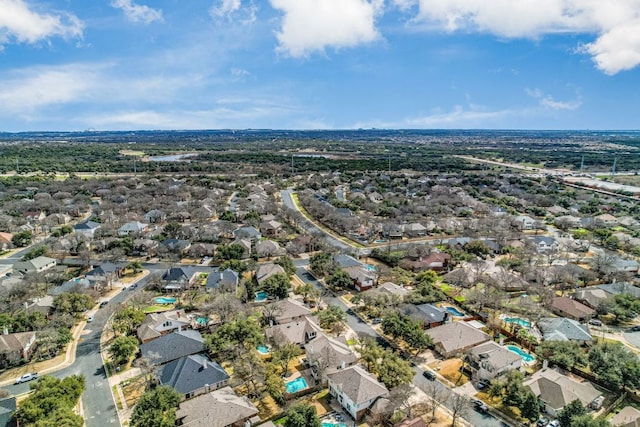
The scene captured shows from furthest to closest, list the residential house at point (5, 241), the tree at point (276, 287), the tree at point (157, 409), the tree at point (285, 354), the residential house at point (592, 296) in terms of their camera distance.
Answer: the residential house at point (5, 241)
the tree at point (276, 287)
the residential house at point (592, 296)
the tree at point (285, 354)
the tree at point (157, 409)

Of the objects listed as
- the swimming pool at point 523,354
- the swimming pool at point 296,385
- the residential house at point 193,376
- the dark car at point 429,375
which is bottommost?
the swimming pool at point 523,354

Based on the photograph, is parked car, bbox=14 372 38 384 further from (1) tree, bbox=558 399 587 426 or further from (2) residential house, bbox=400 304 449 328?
(1) tree, bbox=558 399 587 426

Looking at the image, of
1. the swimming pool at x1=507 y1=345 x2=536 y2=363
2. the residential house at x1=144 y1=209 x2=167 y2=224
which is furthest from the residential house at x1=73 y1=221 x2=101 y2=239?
the swimming pool at x1=507 y1=345 x2=536 y2=363

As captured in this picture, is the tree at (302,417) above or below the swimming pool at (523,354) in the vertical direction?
above

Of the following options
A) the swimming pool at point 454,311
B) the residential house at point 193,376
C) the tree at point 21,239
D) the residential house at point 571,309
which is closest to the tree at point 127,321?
the residential house at point 193,376

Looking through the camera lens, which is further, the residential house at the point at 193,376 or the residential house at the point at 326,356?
the residential house at the point at 326,356

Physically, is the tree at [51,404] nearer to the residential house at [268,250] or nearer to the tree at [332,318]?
the tree at [332,318]
